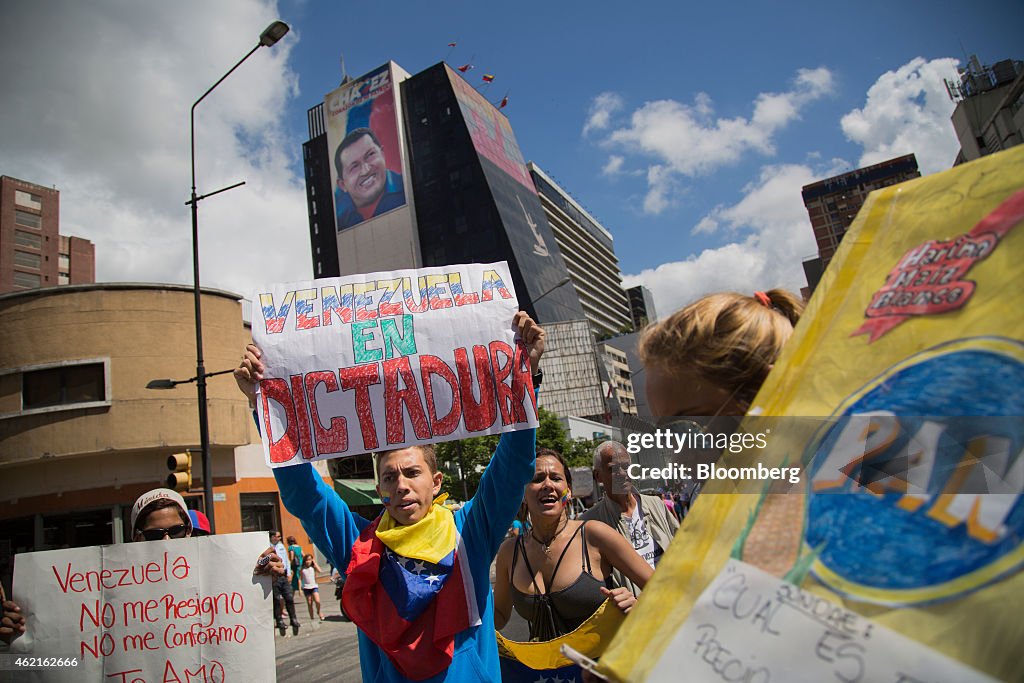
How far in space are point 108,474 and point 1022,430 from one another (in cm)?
2443

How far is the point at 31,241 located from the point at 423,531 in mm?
91787

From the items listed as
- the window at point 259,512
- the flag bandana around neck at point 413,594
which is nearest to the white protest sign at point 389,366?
the flag bandana around neck at point 413,594

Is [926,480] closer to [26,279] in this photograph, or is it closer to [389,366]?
[389,366]

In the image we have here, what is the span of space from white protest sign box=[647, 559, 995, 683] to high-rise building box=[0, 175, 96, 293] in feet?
280

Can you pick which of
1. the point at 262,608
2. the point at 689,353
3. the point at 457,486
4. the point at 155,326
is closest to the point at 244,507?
the point at 155,326

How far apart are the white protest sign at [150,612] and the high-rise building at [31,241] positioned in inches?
3235

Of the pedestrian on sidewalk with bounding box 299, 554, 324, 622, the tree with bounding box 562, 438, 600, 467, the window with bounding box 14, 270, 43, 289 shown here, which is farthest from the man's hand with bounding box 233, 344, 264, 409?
the window with bounding box 14, 270, 43, 289

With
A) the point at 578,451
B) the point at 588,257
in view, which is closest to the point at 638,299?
the point at 588,257

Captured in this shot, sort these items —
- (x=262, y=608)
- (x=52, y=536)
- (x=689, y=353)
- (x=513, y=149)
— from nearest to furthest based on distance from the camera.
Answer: (x=689, y=353), (x=262, y=608), (x=52, y=536), (x=513, y=149)

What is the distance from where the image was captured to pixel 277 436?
2.74 meters

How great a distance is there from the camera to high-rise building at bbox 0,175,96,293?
70.9m

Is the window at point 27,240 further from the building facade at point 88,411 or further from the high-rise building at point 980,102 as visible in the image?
the high-rise building at point 980,102

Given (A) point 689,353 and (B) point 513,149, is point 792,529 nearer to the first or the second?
(A) point 689,353

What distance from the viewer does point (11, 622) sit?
2.95 m
